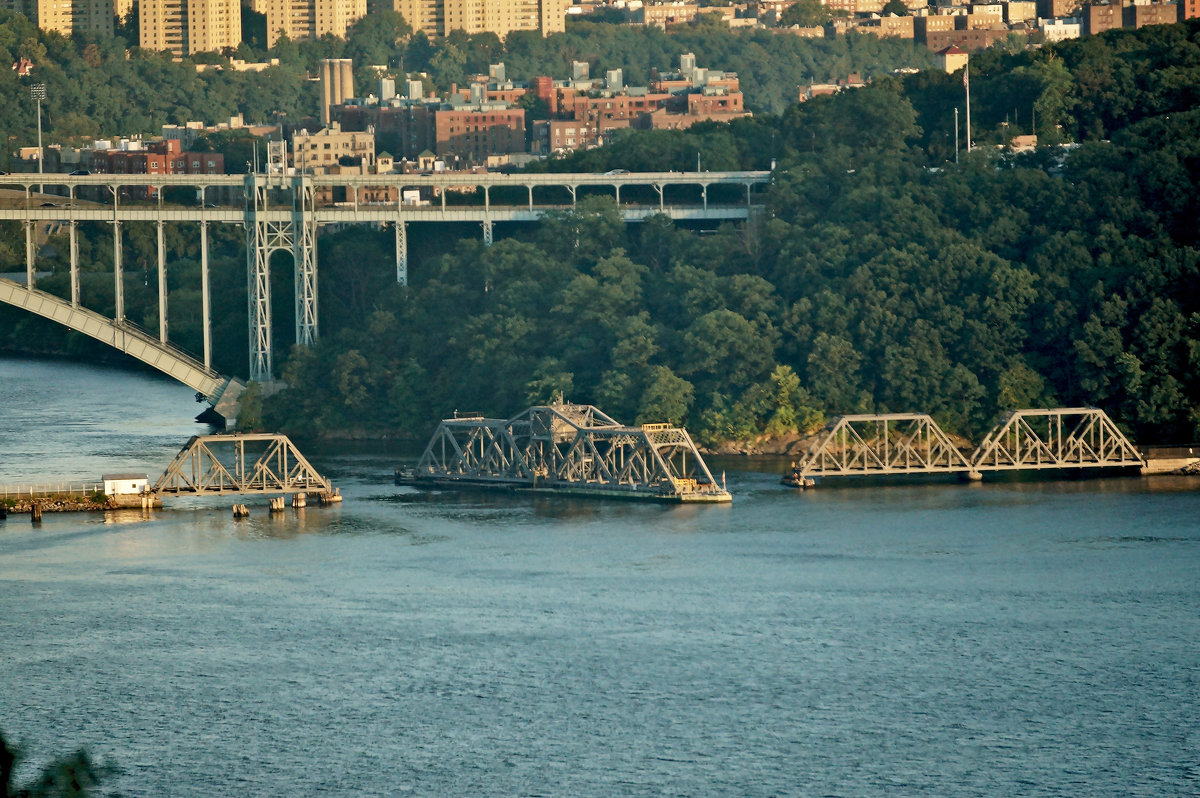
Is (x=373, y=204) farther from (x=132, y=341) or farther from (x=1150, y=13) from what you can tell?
(x=1150, y=13)

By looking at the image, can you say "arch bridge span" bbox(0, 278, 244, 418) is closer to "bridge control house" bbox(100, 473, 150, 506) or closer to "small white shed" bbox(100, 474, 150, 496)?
"small white shed" bbox(100, 474, 150, 496)

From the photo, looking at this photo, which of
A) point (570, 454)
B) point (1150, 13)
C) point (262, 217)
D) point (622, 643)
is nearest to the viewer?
point (622, 643)

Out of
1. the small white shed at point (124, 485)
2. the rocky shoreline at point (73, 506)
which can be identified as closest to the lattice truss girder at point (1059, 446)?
the small white shed at point (124, 485)

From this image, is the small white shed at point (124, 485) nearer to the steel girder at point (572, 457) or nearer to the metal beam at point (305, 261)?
the steel girder at point (572, 457)

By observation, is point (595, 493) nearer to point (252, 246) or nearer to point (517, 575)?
point (517, 575)

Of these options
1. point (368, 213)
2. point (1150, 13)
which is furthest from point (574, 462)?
point (1150, 13)

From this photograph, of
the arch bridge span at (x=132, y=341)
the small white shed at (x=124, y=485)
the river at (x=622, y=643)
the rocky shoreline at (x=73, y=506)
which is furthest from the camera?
the arch bridge span at (x=132, y=341)
